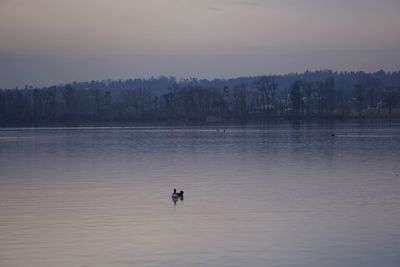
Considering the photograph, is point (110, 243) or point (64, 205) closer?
point (110, 243)

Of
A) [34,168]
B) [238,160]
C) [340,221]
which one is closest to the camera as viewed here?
[340,221]

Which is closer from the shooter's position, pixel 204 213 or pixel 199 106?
pixel 204 213

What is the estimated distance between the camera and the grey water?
42.9 feet

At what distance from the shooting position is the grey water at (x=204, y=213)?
13078 mm

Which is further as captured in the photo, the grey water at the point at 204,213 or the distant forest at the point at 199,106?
the distant forest at the point at 199,106

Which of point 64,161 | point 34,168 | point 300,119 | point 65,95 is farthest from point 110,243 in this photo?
point 65,95

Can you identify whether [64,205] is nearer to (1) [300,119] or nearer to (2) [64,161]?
(2) [64,161]

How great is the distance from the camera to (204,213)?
58.7ft

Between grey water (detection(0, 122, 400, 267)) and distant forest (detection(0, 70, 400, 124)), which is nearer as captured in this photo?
grey water (detection(0, 122, 400, 267))

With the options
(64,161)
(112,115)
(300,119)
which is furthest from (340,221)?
(112,115)

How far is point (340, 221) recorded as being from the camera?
16.2 m

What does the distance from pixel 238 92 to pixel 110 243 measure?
354 feet

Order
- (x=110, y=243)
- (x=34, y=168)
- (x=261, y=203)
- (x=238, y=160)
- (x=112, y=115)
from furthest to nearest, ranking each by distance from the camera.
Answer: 1. (x=112, y=115)
2. (x=238, y=160)
3. (x=34, y=168)
4. (x=261, y=203)
5. (x=110, y=243)

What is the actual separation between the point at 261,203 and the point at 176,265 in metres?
7.39
